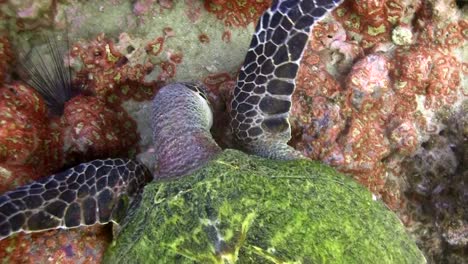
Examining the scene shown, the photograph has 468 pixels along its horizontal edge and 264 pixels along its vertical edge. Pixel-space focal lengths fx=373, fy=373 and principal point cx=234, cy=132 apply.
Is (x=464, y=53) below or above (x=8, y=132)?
above

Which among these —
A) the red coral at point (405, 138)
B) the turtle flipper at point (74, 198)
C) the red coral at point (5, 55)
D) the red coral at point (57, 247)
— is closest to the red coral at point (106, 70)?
the red coral at point (5, 55)

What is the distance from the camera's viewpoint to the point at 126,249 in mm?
1935

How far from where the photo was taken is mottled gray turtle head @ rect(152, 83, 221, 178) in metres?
2.30

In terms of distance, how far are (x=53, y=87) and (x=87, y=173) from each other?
1008 millimetres

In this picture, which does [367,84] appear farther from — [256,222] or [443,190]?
[256,222]

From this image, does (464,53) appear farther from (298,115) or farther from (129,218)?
(129,218)

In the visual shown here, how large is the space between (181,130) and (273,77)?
70 cm

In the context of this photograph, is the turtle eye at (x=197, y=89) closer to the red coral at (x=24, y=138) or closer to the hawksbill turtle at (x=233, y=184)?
the hawksbill turtle at (x=233, y=184)

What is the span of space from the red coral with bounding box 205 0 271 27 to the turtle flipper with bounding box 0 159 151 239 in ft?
4.78

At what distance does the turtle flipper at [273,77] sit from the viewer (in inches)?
92.9

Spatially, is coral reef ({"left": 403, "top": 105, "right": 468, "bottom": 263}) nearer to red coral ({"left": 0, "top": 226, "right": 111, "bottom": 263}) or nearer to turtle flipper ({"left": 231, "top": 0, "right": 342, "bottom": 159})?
turtle flipper ({"left": 231, "top": 0, "right": 342, "bottom": 159})

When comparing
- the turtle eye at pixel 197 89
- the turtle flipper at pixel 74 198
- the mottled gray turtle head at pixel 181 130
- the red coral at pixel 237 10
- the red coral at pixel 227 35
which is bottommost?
the turtle flipper at pixel 74 198

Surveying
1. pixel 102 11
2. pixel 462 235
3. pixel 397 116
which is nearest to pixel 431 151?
pixel 397 116

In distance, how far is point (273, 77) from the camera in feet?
8.02
